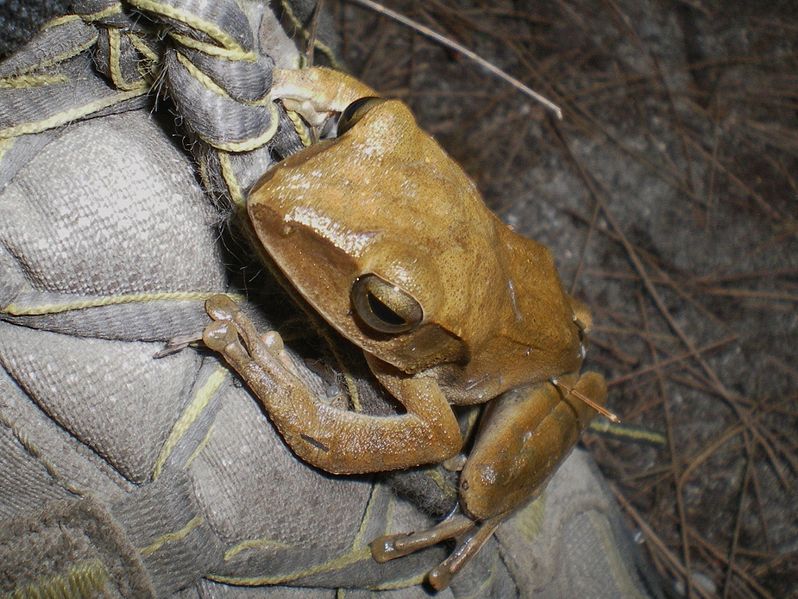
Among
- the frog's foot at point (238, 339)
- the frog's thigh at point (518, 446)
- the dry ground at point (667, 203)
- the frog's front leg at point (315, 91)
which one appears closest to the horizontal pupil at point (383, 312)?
the frog's foot at point (238, 339)

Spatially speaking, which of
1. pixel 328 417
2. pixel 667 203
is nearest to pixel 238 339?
pixel 328 417

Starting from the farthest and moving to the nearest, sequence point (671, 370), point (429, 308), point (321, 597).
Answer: point (671, 370)
point (321, 597)
point (429, 308)

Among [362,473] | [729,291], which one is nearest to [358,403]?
[362,473]

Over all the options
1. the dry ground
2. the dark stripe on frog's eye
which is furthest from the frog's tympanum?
the dry ground

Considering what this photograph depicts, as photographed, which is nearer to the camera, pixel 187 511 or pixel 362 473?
pixel 187 511

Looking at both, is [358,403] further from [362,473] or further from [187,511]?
[187,511]

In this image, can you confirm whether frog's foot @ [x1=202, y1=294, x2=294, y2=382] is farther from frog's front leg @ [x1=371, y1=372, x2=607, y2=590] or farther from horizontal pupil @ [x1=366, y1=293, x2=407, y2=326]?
frog's front leg @ [x1=371, y1=372, x2=607, y2=590]

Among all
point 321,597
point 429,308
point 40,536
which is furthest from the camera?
point 321,597
